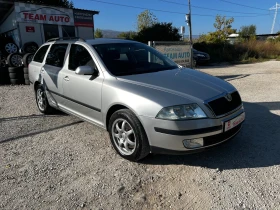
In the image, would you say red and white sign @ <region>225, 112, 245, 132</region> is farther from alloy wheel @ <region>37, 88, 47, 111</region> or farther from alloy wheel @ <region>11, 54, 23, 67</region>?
alloy wheel @ <region>11, 54, 23, 67</region>

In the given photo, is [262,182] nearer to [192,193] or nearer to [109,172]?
[192,193]

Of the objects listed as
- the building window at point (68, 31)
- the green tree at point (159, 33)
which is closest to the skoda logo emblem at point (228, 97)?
the building window at point (68, 31)

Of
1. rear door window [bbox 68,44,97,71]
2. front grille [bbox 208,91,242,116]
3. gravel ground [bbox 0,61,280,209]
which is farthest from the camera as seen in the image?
rear door window [bbox 68,44,97,71]

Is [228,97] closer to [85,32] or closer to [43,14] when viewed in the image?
[43,14]

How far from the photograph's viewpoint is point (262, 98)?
20.2ft

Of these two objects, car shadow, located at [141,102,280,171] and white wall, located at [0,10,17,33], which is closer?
car shadow, located at [141,102,280,171]

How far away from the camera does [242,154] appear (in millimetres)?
3182

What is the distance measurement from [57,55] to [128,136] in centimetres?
241

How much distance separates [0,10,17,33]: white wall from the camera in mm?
15148

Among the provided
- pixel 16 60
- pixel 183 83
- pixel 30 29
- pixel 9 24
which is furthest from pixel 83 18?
pixel 183 83

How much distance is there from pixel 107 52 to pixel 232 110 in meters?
2.04

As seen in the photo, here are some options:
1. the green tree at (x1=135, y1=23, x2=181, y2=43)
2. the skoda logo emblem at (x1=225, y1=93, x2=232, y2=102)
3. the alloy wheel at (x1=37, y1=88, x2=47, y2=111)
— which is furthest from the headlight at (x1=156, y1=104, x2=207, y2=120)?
the green tree at (x1=135, y1=23, x2=181, y2=43)

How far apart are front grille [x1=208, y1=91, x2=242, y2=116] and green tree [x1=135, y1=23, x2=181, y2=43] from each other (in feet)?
61.9

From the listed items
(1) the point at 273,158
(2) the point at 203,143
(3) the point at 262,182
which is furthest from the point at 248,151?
(2) the point at 203,143
